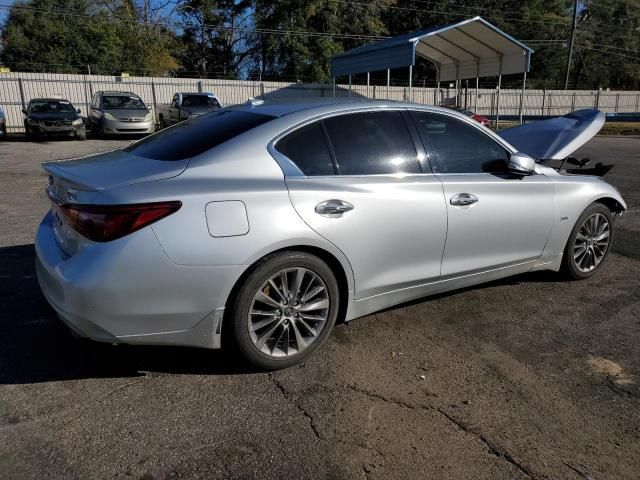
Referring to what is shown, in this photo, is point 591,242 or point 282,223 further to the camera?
point 591,242

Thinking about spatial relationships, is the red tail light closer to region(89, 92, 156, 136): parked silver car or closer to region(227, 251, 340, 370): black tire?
region(227, 251, 340, 370): black tire

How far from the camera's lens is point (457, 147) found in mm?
4105

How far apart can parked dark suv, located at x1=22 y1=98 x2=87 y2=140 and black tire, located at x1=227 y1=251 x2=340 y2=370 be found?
1841 centimetres

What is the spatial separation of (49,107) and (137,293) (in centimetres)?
1957

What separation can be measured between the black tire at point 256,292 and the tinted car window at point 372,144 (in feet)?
2.17

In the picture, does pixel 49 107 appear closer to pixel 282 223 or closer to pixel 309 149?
pixel 309 149

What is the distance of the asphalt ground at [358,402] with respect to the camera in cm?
254

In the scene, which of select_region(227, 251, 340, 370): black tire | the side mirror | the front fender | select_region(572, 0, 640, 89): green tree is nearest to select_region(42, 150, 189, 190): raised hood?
select_region(227, 251, 340, 370): black tire

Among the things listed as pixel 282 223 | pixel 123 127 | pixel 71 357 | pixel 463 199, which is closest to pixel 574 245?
pixel 463 199

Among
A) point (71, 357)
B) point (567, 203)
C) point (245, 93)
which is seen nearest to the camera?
point (71, 357)

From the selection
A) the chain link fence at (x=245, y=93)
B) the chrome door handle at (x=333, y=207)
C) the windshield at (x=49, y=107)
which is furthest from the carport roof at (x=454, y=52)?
the chrome door handle at (x=333, y=207)

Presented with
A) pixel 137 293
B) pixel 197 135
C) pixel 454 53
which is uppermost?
pixel 454 53

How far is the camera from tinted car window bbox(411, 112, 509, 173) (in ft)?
13.0

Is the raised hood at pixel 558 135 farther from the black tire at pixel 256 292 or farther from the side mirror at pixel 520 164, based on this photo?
the black tire at pixel 256 292
